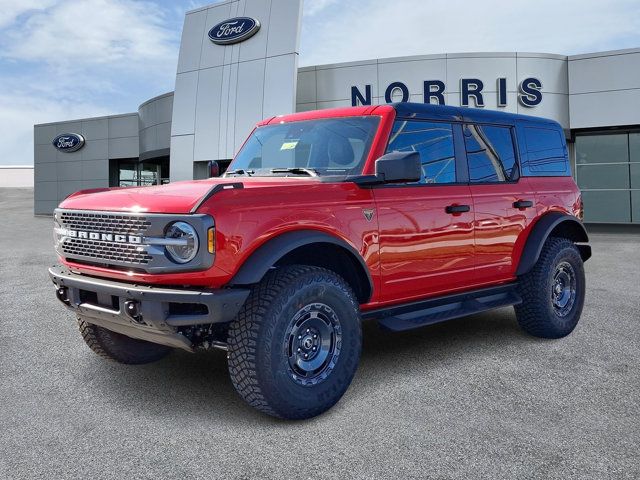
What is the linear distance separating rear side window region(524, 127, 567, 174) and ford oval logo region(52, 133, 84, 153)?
31894 millimetres

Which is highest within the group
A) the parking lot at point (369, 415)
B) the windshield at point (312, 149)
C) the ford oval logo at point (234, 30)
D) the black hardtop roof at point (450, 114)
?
the ford oval logo at point (234, 30)

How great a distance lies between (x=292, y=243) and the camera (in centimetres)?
338

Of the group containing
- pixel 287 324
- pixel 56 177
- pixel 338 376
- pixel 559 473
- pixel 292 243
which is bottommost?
pixel 559 473

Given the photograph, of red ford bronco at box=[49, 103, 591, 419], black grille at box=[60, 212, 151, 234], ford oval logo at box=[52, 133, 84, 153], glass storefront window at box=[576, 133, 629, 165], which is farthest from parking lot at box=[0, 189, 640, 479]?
ford oval logo at box=[52, 133, 84, 153]

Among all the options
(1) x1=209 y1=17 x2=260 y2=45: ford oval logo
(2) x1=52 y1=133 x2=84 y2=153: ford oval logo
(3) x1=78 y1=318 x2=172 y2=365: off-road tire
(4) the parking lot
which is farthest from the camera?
(2) x1=52 y1=133 x2=84 y2=153: ford oval logo

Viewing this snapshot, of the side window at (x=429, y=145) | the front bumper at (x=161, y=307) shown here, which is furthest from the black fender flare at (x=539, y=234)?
the front bumper at (x=161, y=307)

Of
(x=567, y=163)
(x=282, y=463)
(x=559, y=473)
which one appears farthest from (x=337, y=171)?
(x=567, y=163)

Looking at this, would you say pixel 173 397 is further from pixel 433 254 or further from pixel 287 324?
pixel 433 254

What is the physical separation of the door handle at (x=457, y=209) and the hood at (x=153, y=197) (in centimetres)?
118

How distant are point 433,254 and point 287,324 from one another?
1.45 metres

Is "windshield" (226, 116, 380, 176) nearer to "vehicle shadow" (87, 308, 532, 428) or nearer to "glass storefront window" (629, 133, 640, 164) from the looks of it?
"vehicle shadow" (87, 308, 532, 428)

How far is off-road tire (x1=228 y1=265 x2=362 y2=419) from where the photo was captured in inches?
128

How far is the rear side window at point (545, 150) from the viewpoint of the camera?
18.1 feet

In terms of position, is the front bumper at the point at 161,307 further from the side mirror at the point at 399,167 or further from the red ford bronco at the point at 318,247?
the side mirror at the point at 399,167
